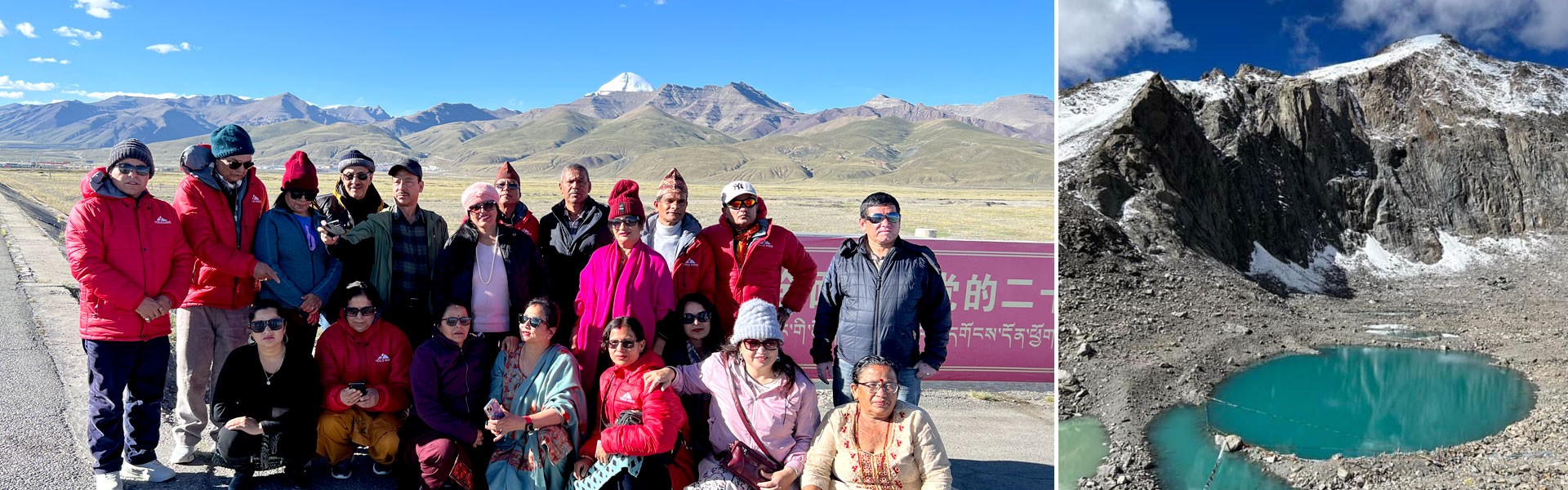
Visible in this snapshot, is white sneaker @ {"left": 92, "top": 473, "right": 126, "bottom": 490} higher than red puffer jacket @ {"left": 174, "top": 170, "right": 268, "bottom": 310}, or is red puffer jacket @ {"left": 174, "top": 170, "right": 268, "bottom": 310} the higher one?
red puffer jacket @ {"left": 174, "top": 170, "right": 268, "bottom": 310}

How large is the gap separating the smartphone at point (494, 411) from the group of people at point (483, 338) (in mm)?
16

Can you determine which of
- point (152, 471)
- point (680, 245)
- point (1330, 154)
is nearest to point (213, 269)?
point (152, 471)

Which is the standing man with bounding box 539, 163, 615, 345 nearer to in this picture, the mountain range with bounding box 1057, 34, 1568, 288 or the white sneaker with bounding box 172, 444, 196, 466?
the white sneaker with bounding box 172, 444, 196, 466

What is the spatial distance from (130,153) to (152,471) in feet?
5.02

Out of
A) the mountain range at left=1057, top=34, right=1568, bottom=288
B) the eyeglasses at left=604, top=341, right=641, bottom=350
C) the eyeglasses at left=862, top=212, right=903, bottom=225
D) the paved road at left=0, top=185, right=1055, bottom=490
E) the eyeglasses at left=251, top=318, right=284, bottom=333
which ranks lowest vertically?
the paved road at left=0, top=185, right=1055, bottom=490

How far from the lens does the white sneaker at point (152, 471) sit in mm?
3840

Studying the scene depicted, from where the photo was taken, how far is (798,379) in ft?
11.9

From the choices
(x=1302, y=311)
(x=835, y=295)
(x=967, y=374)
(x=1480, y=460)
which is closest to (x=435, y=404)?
(x=835, y=295)

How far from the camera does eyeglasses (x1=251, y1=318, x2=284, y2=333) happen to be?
3.72 meters

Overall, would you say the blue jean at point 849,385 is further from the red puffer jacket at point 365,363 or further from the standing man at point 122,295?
the standing man at point 122,295

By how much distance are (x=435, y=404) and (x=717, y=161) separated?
162 meters

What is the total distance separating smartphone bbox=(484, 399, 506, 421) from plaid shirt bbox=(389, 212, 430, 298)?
1.02m

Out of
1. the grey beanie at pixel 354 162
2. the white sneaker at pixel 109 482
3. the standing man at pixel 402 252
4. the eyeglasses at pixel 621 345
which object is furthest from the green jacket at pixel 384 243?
the white sneaker at pixel 109 482

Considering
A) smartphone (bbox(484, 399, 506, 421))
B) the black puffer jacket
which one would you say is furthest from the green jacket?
the black puffer jacket
